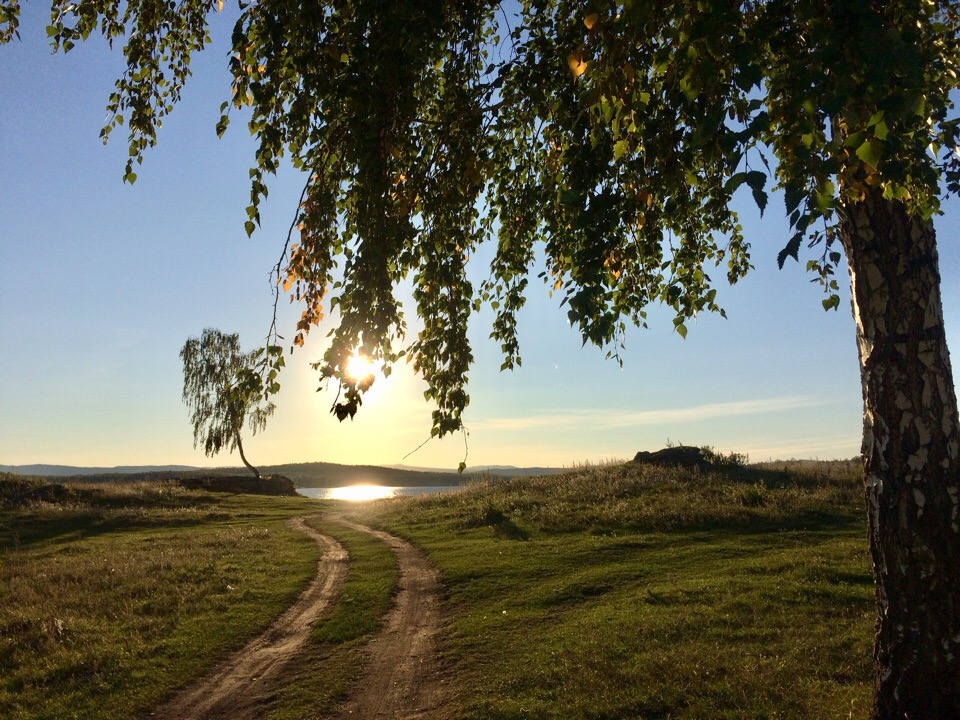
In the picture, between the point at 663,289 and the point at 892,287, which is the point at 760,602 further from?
the point at 892,287

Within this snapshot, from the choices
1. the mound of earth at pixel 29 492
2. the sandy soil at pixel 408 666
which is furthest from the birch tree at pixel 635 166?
the mound of earth at pixel 29 492

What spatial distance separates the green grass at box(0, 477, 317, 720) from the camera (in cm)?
1072

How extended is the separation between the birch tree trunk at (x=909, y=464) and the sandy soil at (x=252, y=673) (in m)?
8.45

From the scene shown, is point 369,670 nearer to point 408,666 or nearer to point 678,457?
point 408,666

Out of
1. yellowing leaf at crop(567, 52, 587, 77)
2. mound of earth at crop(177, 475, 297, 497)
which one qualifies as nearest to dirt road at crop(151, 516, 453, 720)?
yellowing leaf at crop(567, 52, 587, 77)

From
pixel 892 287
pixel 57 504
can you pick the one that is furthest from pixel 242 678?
pixel 57 504

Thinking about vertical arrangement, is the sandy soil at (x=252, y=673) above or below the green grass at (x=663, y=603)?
below

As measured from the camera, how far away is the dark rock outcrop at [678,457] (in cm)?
3203

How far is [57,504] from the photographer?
3459 centimetres

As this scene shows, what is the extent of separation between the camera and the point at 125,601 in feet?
50.1

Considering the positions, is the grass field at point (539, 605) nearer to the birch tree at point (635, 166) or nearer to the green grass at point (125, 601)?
the green grass at point (125, 601)

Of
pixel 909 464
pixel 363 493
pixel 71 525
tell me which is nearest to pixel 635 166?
pixel 909 464

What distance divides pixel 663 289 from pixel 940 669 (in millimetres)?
5298

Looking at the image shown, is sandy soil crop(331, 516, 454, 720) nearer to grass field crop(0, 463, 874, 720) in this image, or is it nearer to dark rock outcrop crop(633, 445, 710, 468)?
grass field crop(0, 463, 874, 720)
